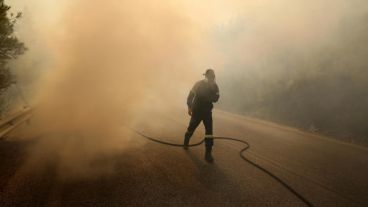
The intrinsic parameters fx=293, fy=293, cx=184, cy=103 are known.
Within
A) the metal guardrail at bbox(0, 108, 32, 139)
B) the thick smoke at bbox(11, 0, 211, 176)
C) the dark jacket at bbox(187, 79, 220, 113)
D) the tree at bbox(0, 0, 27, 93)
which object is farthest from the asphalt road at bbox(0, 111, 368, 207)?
the tree at bbox(0, 0, 27, 93)

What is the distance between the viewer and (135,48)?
1152cm

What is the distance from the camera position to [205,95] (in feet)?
20.6

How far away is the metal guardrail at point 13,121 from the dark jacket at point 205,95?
4.99 meters

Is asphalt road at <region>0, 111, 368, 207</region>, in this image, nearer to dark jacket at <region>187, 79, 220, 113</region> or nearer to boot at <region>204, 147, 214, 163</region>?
boot at <region>204, 147, 214, 163</region>

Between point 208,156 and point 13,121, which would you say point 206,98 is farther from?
point 13,121

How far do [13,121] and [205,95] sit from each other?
243 inches

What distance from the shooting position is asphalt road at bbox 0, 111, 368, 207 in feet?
13.3

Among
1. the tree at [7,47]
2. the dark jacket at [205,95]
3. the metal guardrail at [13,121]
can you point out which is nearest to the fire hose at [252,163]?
the dark jacket at [205,95]

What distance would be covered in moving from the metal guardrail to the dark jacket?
499 centimetres

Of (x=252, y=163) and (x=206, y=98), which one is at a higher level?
(x=206, y=98)

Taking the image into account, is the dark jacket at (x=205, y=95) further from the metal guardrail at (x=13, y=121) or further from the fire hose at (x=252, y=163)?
the metal guardrail at (x=13, y=121)

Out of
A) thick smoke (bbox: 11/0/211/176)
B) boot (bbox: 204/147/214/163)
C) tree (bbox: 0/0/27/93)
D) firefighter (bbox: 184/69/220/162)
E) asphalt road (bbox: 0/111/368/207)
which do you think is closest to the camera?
asphalt road (bbox: 0/111/368/207)

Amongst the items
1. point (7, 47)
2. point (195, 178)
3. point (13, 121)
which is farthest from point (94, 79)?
point (195, 178)

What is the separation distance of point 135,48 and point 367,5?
45.0 feet
